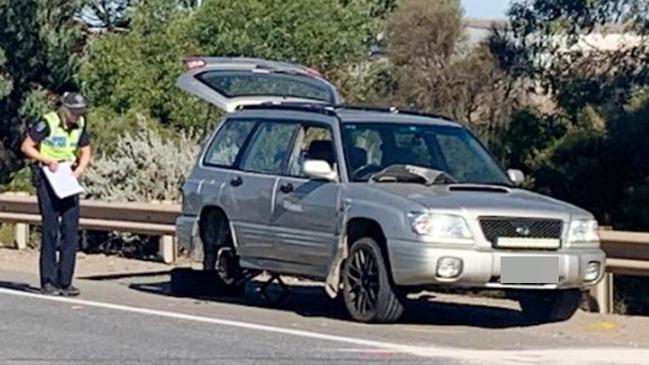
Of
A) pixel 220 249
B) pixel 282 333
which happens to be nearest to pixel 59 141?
pixel 220 249

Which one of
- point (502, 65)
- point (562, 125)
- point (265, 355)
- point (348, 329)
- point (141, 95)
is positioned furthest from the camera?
point (502, 65)

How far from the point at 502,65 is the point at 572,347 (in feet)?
104

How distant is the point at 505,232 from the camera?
12.3m

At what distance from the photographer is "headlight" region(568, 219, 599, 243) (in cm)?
1263

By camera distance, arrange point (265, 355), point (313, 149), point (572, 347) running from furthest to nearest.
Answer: point (313, 149), point (572, 347), point (265, 355)

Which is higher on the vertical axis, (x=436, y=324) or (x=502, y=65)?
(x=502, y=65)

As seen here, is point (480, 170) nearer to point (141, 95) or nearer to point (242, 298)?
point (242, 298)

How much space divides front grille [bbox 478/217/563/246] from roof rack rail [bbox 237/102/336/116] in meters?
1.97

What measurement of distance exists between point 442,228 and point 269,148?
8.23ft

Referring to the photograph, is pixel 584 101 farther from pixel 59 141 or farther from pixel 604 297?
pixel 59 141

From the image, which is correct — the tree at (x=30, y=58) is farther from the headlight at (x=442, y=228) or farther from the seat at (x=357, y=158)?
the headlight at (x=442, y=228)

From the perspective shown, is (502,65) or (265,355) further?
(502,65)

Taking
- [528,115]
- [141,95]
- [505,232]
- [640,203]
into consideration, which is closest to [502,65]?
[141,95]

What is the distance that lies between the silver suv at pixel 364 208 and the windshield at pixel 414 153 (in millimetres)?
11
